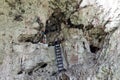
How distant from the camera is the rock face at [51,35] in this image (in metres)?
6.76

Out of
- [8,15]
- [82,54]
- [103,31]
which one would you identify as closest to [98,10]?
[103,31]

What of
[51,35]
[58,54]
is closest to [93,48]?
[58,54]

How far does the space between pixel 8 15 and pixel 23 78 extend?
169 cm

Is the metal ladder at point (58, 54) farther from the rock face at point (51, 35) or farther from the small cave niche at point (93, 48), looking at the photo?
the small cave niche at point (93, 48)

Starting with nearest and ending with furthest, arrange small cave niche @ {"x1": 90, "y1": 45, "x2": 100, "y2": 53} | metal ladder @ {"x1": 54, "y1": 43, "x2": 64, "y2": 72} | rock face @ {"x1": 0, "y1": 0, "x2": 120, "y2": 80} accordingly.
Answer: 1. rock face @ {"x1": 0, "y1": 0, "x2": 120, "y2": 80}
2. small cave niche @ {"x1": 90, "y1": 45, "x2": 100, "y2": 53}
3. metal ladder @ {"x1": 54, "y1": 43, "x2": 64, "y2": 72}

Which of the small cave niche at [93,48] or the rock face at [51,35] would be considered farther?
the small cave niche at [93,48]

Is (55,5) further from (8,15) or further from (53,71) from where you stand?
(53,71)

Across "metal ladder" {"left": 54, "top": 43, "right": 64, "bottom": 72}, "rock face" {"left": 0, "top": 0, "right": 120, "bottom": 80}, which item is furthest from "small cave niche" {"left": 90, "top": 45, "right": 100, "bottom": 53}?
"metal ladder" {"left": 54, "top": 43, "right": 64, "bottom": 72}

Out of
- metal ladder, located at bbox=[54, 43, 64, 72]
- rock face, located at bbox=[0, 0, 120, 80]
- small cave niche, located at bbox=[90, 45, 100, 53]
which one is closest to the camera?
rock face, located at bbox=[0, 0, 120, 80]

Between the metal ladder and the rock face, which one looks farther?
the metal ladder

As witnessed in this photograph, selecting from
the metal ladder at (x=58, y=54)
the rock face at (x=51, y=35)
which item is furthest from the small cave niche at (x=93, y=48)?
the metal ladder at (x=58, y=54)

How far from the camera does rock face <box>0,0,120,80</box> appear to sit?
676 centimetres

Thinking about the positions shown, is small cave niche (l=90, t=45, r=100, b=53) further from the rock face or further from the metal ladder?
the metal ladder

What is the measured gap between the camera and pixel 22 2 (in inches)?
291
